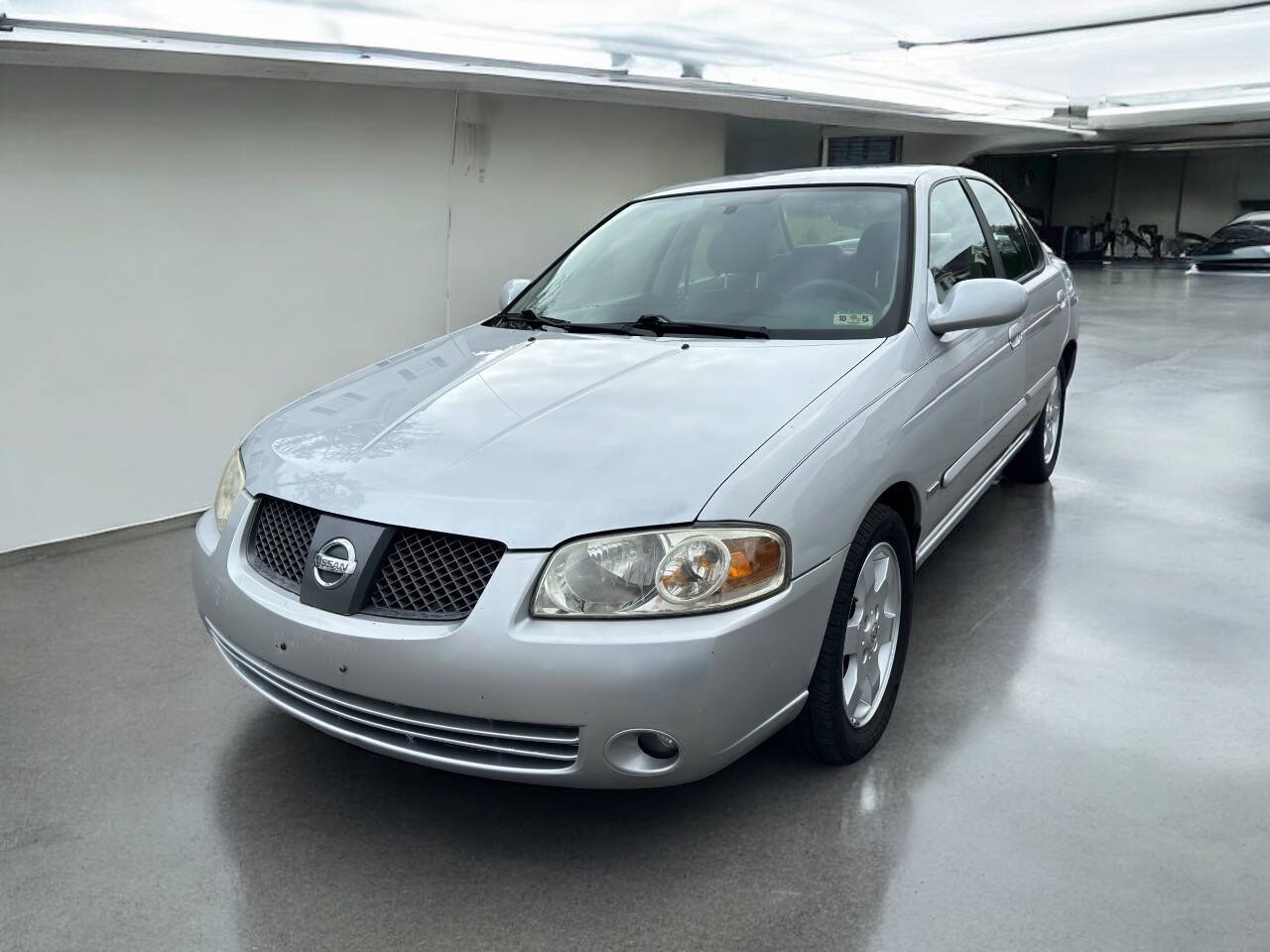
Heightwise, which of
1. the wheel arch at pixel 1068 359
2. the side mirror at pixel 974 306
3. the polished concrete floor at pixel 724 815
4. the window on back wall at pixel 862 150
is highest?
the window on back wall at pixel 862 150

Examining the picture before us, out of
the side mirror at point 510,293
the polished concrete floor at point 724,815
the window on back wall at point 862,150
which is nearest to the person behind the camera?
the polished concrete floor at point 724,815

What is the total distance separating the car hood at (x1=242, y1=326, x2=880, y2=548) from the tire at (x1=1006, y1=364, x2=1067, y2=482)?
2.51 metres

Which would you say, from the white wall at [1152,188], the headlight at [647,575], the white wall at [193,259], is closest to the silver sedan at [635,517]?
the headlight at [647,575]

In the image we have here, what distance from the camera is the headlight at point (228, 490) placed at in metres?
2.93

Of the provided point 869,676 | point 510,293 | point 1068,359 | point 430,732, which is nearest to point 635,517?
point 430,732

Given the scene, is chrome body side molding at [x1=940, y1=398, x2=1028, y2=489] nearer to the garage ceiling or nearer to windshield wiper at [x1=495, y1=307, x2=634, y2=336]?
windshield wiper at [x1=495, y1=307, x2=634, y2=336]

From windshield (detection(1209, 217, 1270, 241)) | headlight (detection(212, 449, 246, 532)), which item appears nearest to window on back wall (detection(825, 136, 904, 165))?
windshield (detection(1209, 217, 1270, 241))

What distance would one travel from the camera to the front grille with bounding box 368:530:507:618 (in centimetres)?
233

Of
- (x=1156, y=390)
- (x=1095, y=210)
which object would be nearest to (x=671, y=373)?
(x=1156, y=390)

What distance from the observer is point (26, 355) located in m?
4.62

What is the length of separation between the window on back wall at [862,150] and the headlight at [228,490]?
398 inches

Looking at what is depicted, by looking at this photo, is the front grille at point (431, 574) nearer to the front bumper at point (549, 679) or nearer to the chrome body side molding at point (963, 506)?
the front bumper at point (549, 679)

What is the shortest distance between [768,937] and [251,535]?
1.57 m

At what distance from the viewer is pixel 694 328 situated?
3410mm
